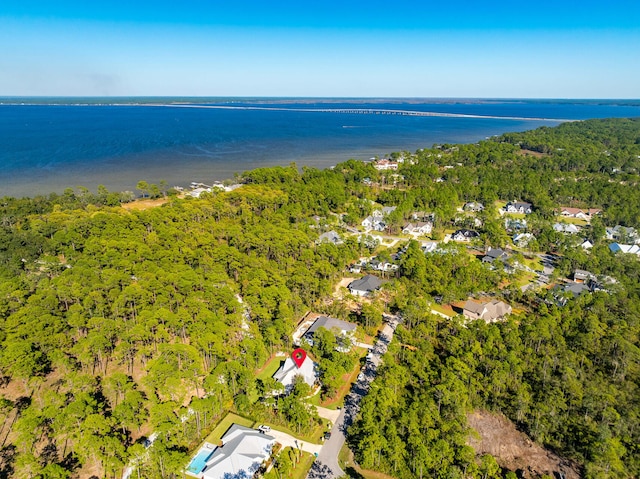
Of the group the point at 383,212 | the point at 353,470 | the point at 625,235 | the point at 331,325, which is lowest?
the point at 383,212

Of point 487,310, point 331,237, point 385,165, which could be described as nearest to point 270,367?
point 487,310

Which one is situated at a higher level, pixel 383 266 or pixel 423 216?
pixel 383 266

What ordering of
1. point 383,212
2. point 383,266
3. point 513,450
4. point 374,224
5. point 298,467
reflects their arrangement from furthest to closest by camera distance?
point 383,212, point 374,224, point 383,266, point 513,450, point 298,467

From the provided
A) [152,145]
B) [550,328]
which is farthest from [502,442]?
[152,145]

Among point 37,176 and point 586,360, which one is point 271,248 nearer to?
point 586,360

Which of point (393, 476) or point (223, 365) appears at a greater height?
point (223, 365)

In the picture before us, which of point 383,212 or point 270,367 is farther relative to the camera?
point 383,212

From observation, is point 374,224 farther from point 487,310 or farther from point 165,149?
point 165,149
